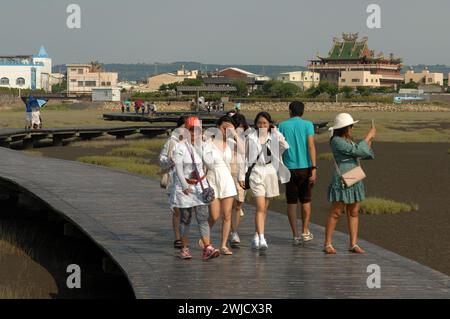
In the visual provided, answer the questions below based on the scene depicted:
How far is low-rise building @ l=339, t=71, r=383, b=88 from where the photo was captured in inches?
7023

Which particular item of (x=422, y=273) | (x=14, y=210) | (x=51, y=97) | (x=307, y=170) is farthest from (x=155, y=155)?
(x=51, y=97)

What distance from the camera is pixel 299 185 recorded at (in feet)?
33.6

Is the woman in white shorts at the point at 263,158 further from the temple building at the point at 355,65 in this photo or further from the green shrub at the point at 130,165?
the temple building at the point at 355,65

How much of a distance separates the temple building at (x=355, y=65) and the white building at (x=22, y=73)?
62.8 metres

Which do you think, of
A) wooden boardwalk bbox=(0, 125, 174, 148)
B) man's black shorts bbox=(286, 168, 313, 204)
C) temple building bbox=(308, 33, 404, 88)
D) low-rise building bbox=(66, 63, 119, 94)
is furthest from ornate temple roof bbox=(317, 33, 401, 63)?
man's black shorts bbox=(286, 168, 313, 204)

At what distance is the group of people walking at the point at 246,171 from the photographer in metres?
9.44

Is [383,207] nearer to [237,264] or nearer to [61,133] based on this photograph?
[237,264]

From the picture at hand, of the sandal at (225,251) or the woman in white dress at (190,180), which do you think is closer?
the woman in white dress at (190,180)

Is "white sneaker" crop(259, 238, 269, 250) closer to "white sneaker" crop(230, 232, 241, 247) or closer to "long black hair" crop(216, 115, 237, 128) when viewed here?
"white sneaker" crop(230, 232, 241, 247)

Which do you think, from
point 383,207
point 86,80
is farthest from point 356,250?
point 86,80

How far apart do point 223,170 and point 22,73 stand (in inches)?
6085

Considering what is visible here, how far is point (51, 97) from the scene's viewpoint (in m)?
129

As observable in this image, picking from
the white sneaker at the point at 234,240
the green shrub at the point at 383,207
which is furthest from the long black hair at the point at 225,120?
the green shrub at the point at 383,207
